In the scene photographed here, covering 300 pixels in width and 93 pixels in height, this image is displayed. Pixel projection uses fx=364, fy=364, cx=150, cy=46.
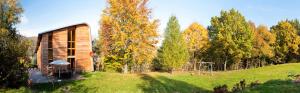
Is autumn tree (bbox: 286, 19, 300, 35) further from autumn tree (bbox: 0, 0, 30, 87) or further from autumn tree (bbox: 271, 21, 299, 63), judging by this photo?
autumn tree (bbox: 0, 0, 30, 87)

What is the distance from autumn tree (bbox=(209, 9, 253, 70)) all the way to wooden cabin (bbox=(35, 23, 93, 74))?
23.1 meters

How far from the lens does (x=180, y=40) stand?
2025 inches

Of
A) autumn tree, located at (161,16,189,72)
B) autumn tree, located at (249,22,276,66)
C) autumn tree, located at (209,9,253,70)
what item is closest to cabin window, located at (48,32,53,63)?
autumn tree, located at (161,16,189,72)

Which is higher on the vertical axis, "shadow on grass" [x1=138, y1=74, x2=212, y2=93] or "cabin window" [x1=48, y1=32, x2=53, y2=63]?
"cabin window" [x1=48, y1=32, x2=53, y2=63]

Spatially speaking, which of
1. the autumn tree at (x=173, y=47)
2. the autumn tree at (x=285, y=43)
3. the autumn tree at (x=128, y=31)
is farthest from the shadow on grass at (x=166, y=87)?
the autumn tree at (x=285, y=43)

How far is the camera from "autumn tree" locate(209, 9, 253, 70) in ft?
189

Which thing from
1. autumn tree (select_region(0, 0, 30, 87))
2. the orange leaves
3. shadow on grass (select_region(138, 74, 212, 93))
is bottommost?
shadow on grass (select_region(138, 74, 212, 93))

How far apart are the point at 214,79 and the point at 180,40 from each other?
11.2 meters

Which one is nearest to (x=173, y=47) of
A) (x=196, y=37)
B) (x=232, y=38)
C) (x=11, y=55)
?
(x=232, y=38)

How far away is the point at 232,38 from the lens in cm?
5844

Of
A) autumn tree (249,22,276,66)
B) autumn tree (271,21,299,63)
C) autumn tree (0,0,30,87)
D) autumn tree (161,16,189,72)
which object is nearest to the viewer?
autumn tree (0,0,30,87)

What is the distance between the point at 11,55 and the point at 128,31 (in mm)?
16817

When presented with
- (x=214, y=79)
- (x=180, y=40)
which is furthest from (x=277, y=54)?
(x=214, y=79)

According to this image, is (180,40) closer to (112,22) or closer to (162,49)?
(162,49)
